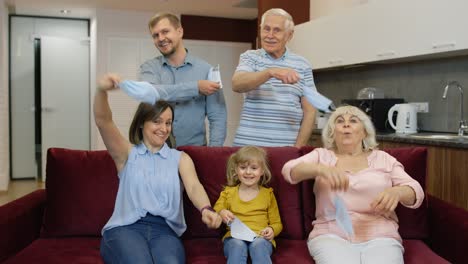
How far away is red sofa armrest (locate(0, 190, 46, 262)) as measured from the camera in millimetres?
2104

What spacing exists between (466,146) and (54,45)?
6626mm

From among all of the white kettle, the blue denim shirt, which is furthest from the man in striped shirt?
the white kettle

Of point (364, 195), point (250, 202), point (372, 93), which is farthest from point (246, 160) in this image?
point (372, 93)

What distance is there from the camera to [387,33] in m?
4.05

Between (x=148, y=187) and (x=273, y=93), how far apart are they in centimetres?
87

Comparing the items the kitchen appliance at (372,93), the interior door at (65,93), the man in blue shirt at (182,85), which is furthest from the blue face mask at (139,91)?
the interior door at (65,93)

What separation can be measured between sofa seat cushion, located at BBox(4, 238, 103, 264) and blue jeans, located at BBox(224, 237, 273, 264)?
1.77 feet

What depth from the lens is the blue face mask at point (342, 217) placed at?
192 cm

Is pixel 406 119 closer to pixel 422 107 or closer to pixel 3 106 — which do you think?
pixel 422 107

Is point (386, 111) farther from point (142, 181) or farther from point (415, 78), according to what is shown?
point (142, 181)

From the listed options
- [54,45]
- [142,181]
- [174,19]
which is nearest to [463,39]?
[174,19]

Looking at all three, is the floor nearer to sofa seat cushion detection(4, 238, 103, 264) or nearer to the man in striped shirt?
sofa seat cushion detection(4, 238, 103, 264)

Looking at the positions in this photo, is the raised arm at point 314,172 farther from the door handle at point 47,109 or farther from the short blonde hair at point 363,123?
the door handle at point 47,109

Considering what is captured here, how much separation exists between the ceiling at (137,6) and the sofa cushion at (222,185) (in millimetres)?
4840
